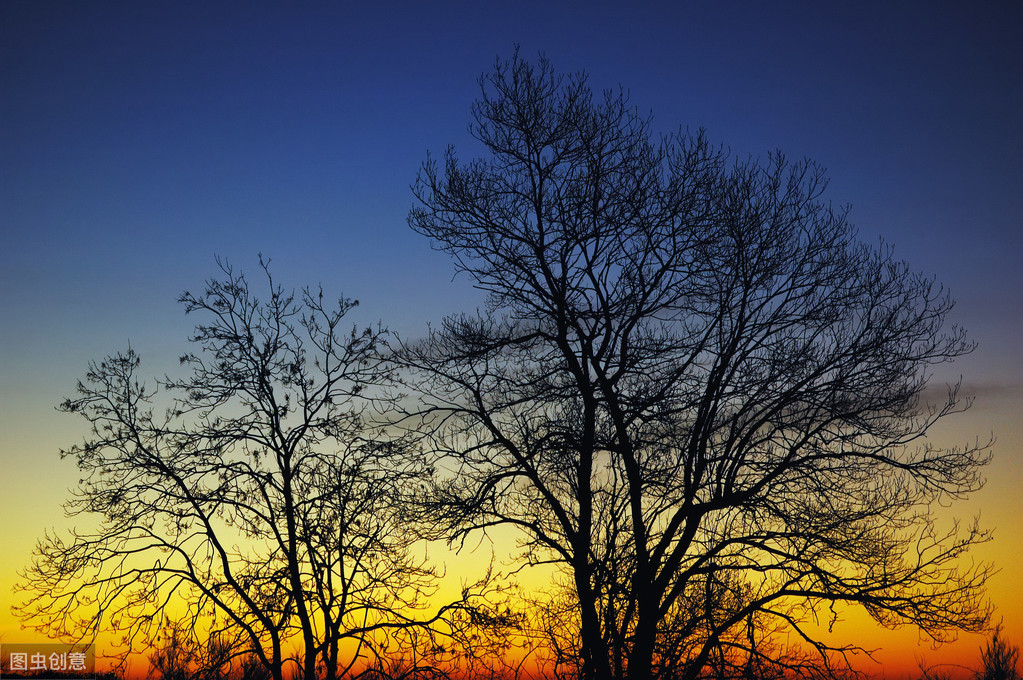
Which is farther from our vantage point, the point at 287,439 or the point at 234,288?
the point at 234,288

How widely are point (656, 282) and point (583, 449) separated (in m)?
3.02

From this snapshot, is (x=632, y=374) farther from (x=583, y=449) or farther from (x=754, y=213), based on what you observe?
(x=754, y=213)

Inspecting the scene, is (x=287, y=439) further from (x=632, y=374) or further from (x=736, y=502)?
(x=736, y=502)

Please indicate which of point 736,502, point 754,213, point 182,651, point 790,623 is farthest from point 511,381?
point 182,651

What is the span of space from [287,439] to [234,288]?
3.55 metres

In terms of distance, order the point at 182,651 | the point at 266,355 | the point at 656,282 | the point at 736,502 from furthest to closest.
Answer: the point at 266,355 < the point at 182,651 < the point at 656,282 < the point at 736,502

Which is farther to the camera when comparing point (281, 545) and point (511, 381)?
point (281, 545)

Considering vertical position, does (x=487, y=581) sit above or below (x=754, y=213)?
below

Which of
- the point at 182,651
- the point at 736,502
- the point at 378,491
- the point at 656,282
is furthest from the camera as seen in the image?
the point at 182,651

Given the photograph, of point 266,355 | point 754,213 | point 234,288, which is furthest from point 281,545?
point 754,213

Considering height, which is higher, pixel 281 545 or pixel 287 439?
pixel 287 439

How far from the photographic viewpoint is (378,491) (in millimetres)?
14625

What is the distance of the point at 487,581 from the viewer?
16.5 m

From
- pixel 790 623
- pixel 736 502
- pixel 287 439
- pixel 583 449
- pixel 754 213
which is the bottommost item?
pixel 790 623
